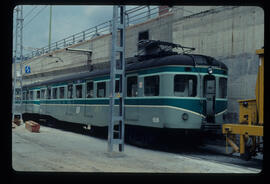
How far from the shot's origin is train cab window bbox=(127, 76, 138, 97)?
11781 mm

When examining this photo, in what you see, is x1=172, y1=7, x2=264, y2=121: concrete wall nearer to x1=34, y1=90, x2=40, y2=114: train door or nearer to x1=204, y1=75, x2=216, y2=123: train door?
x1=204, y1=75, x2=216, y2=123: train door

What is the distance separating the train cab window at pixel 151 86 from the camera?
10789 millimetres

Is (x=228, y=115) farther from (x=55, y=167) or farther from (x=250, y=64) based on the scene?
(x=55, y=167)

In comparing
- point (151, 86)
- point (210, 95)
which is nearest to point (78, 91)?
point (151, 86)

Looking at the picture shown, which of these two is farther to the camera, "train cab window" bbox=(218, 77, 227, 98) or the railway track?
"train cab window" bbox=(218, 77, 227, 98)

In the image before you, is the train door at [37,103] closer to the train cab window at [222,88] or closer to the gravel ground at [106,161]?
the gravel ground at [106,161]

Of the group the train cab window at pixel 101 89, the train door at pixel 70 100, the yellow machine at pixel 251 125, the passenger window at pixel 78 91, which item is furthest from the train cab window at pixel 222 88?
the train door at pixel 70 100

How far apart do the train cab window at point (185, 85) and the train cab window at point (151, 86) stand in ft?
2.12

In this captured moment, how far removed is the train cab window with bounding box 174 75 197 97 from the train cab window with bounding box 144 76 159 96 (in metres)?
0.65

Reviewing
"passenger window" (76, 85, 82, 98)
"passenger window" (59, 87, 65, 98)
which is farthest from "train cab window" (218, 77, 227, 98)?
"passenger window" (59, 87, 65, 98)

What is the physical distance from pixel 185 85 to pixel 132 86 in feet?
7.12

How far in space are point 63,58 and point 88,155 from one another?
718 inches

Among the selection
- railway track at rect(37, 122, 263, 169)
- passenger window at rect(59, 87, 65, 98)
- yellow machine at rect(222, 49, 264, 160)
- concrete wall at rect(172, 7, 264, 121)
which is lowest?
railway track at rect(37, 122, 263, 169)
